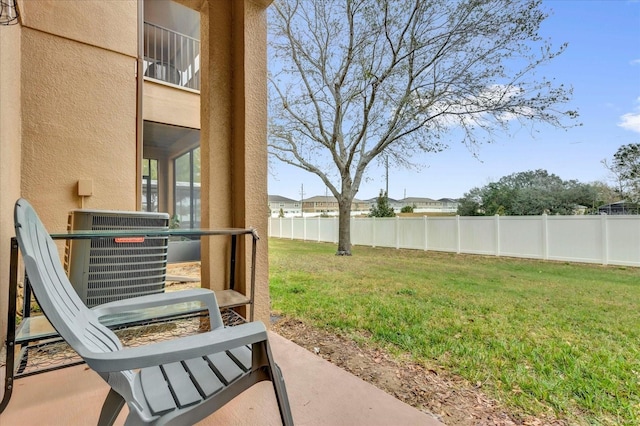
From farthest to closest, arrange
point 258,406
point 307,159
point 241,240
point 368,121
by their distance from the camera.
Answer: point 307,159 < point 368,121 < point 241,240 < point 258,406

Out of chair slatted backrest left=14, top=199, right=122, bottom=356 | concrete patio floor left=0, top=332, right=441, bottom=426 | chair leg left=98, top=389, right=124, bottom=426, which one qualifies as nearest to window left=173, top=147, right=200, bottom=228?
concrete patio floor left=0, top=332, right=441, bottom=426

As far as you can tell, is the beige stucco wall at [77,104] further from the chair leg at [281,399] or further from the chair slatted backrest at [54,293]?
the chair leg at [281,399]

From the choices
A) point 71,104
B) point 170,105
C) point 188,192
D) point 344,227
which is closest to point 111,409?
point 71,104

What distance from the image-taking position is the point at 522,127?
217 inches

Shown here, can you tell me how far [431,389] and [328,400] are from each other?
0.75 metres

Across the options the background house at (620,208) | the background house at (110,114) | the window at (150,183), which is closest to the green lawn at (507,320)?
the background house at (620,208)

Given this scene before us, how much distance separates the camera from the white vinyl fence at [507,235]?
3.80 m

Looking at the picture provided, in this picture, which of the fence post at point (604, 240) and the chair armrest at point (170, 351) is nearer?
→ the chair armrest at point (170, 351)

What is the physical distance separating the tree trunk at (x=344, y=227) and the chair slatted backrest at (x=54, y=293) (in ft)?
21.6

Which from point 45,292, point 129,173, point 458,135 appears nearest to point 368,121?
point 458,135

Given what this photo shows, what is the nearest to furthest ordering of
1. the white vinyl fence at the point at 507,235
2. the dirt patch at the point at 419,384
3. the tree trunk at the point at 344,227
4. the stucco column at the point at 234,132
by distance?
1. the dirt patch at the point at 419,384
2. the stucco column at the point at 234,132
3. the white vinyl fence at the point at 507,235
4. the tree trunk at the point at 344,227

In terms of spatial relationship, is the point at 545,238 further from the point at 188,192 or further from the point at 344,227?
the point at 188,192

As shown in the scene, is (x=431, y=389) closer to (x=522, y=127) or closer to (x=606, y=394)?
(x=606, y=394)

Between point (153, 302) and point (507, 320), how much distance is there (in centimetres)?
313
